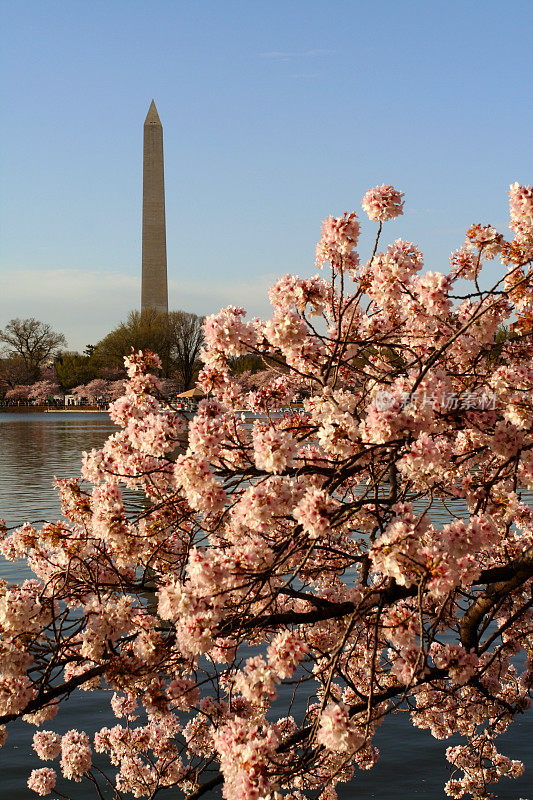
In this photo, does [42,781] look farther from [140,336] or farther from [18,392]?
[18,392]

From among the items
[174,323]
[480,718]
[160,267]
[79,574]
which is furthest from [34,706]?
[174,323]

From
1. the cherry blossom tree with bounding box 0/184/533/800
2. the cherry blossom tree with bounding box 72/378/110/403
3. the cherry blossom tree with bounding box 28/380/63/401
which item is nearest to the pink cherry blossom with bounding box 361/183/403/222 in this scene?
the cherry blossom tree with bounding box 0/184/533/800

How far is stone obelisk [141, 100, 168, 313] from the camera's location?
210 feet

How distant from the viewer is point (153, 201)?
64.1 m

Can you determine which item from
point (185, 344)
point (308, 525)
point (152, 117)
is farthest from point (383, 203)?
point (185, 344)

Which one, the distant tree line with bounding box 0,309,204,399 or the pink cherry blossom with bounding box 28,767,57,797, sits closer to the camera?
the pink cherry blossom with bounding box 28,767,57,797

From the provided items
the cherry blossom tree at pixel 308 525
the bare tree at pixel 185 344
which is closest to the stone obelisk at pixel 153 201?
the bare tree at pixel 185 344

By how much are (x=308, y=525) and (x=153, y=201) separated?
63.1m

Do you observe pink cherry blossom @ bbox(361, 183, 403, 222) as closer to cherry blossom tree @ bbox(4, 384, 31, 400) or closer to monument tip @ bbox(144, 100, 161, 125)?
monument tip @ bbox(144, 100, 161, 125)

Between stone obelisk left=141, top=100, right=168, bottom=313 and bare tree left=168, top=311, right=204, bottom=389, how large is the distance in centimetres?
1075

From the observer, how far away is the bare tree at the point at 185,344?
78.2 meters

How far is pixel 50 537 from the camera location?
4.98 m

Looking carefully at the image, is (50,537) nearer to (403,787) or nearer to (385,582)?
(385,582)

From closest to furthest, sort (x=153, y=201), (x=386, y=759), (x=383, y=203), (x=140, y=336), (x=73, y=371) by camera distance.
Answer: (x=383, y=203)
(x=386, y=759)
(x=153, y=201)
(x=140, y=336)
(x=73, y=371)
